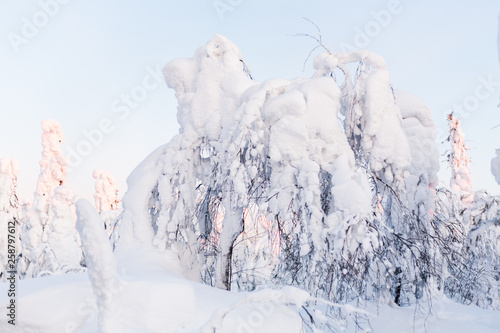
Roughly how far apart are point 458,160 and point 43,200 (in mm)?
20513

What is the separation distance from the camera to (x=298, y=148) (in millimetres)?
5477

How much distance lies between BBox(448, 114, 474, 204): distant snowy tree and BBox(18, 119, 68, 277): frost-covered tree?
63.8 ft

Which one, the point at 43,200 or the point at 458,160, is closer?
the point at 43,200

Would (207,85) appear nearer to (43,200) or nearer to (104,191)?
(43,200)

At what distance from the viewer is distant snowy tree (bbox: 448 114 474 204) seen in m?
20.4

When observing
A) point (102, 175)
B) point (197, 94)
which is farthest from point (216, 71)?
point (102, 175)

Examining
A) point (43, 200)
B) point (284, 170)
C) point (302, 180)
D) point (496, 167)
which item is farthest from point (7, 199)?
point (496, 167)

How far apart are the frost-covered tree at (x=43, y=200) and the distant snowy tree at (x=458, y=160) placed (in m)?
19.5

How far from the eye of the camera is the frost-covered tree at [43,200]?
48.6 feet

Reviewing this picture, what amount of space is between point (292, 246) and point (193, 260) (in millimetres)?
1677

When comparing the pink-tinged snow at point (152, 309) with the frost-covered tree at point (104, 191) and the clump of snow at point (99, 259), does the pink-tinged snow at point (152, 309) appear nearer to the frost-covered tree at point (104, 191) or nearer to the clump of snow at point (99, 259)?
the clump of snow at point (99, 259)

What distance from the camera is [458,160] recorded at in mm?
20750

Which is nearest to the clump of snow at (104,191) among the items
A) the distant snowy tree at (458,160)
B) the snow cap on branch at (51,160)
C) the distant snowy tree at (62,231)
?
the snow cap on branch at (51,160)

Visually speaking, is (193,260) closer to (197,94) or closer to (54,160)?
(197,94)
